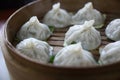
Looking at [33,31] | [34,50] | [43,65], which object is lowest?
[43,65]

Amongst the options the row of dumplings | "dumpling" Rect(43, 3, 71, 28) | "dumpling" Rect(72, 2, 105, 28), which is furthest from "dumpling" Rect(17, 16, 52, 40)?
"dumpling" Rect(72, 2, 105, 28)

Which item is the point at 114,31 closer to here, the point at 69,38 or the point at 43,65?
the point at 69,38

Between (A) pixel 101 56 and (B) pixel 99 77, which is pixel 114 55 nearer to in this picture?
(A) pixel 101 56

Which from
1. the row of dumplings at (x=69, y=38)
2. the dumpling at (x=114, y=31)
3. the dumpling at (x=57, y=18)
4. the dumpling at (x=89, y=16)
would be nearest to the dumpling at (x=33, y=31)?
the row of dumplings at (x=69, y=38)

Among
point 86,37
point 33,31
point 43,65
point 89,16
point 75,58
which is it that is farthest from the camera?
point 89,16

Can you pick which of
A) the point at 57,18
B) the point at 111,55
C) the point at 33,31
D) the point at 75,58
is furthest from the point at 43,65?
the point at 57,18

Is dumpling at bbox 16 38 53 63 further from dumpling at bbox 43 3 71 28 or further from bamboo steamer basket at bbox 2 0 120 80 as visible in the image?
dumpling at bbox 43 3 71 28

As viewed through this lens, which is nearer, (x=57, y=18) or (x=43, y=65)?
(x=43, y=65)

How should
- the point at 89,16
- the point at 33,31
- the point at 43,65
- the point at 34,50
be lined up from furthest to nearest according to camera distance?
the point at 89,16
the point at 33,31
the point at 34,50
the point at 43,65
